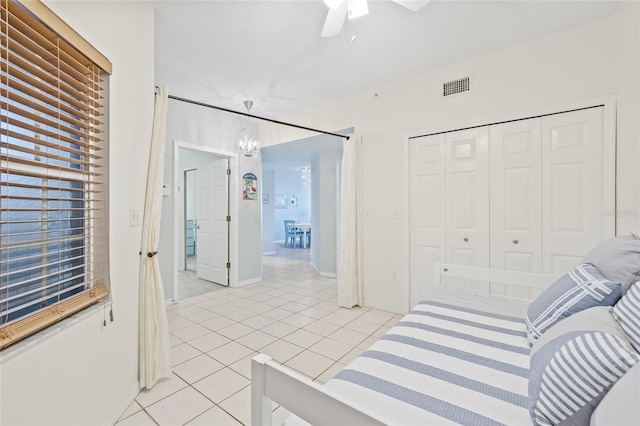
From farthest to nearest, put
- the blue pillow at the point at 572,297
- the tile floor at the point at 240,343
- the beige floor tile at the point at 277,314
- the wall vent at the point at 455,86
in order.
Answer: the beige floor tile at the point at 277,314 < the wall vent at the point at 455,86 < the tile floor at the point at 240,343 < the blue pillow at the point at 572,297

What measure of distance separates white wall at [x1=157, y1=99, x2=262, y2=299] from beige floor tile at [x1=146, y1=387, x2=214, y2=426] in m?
2.13

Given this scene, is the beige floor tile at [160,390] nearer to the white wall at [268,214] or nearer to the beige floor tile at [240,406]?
the beige floor tile at [240,406]

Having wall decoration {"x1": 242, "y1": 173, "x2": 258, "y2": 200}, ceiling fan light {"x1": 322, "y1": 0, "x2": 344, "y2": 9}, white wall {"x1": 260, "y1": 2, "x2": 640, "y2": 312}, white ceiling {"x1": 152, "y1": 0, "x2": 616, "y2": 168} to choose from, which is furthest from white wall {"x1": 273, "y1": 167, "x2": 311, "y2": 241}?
ceiling fan light {"x1": 322, "y1": 0, "x2": 344, "y2": 9}

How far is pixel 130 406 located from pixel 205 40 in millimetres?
2834

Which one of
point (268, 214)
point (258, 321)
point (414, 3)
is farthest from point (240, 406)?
point (268, 214)

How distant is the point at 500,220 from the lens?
104 inches

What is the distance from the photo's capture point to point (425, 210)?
3.11 metres

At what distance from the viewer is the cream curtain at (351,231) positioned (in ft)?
11.4

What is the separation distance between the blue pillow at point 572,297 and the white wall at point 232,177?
3789 mm

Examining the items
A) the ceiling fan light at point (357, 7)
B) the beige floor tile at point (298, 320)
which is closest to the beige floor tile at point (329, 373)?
the beige floor tile at point (298, 320)

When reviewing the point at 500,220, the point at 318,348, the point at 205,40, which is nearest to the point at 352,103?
the point at 205,40

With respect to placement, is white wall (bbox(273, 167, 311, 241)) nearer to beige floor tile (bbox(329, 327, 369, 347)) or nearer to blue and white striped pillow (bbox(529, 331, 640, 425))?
beige floor tile (bbox(329, 327, 369, 347))

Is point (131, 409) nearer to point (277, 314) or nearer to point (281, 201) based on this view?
point (277, 314)

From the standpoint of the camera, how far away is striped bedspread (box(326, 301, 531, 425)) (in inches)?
34.9
